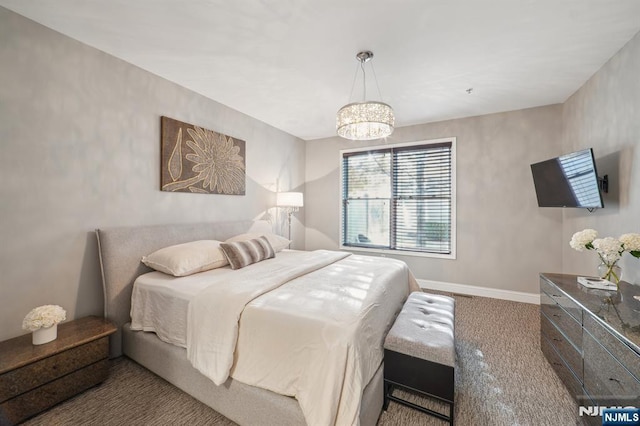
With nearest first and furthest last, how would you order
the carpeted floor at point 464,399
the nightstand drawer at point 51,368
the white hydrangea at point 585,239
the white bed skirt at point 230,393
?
the white bed skirt at point 230,393 → the nightstand drawer at point 51,368 → the carpeted floor at point 464,399 → the white hydrangea at point 585,239

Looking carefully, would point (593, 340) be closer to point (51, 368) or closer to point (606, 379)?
point (606, 379)

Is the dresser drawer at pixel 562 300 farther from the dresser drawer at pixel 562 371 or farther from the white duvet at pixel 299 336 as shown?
the white duvet at pixel 299 336

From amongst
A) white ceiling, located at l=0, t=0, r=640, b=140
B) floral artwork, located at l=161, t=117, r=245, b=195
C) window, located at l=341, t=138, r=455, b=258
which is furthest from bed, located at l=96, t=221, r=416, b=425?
window, located at l=341, t=138, r=455, b=258

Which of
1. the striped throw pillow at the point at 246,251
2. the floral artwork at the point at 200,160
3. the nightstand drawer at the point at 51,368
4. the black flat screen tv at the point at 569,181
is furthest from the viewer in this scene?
the floral artwork at the point at 200,160

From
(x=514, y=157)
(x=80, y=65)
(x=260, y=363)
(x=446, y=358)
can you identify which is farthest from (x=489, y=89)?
(x=80, y=65)

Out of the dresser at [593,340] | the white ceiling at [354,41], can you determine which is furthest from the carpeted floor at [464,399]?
the white ceiling at [354,41]

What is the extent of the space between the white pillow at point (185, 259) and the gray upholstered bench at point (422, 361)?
5.73 ft

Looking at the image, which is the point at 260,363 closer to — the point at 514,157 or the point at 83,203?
the point at 83,203

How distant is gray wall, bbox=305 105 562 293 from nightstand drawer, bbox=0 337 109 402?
4.01 meters

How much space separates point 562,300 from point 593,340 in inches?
18.2

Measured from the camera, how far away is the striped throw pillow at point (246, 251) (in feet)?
8.56

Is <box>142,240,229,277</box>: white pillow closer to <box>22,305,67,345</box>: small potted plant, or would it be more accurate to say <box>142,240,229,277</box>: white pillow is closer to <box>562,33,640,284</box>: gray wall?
<box>22,305,67,345</box>: small potted plant

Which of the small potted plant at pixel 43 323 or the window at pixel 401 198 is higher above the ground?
the window at pixel 401 198

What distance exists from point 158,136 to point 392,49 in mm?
2503
